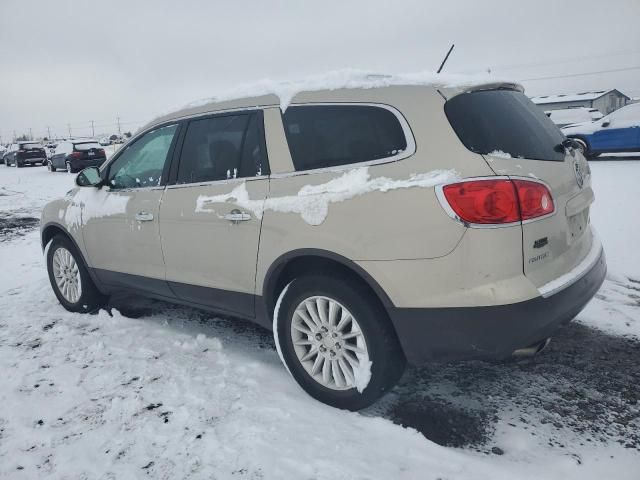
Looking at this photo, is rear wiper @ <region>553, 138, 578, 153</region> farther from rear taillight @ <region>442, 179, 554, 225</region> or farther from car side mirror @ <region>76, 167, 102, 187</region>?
car side mirror @ <region>76, 167, 102, 187</region>

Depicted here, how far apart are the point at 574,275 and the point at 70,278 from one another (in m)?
4.33

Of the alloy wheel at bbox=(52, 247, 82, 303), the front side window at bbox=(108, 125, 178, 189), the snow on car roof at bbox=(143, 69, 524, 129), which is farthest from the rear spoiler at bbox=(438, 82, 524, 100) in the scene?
the alloy wheel at bbox=(52, 247, 82, 303)

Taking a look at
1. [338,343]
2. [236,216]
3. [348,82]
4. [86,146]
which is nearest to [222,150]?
[236,216]

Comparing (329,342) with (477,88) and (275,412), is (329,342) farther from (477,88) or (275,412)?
(477,88)

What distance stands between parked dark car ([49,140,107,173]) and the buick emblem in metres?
23.6

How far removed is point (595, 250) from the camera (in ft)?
9.25

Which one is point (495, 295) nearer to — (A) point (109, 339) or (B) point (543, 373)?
(B) point (543, 373)

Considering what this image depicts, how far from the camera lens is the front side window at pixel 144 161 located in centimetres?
363

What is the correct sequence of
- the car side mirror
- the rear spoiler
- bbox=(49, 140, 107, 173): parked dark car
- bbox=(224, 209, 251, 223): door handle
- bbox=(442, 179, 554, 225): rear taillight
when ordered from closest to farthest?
bbox=(442, 179, 554, 225): rear taillight
the rear spoiler
bbox=(224, 209, 251, 223): door handle
the car side mirror
bbox=(49, 140, 107, 173): parked dark car

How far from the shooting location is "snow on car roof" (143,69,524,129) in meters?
2.50

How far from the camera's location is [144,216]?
3600mm

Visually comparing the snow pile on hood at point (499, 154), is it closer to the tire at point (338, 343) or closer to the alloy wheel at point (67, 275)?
the tire at point (338, 343)

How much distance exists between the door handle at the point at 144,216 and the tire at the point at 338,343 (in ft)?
4.59

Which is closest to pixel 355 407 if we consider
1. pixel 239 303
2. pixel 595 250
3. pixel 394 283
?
pixel 394 283
